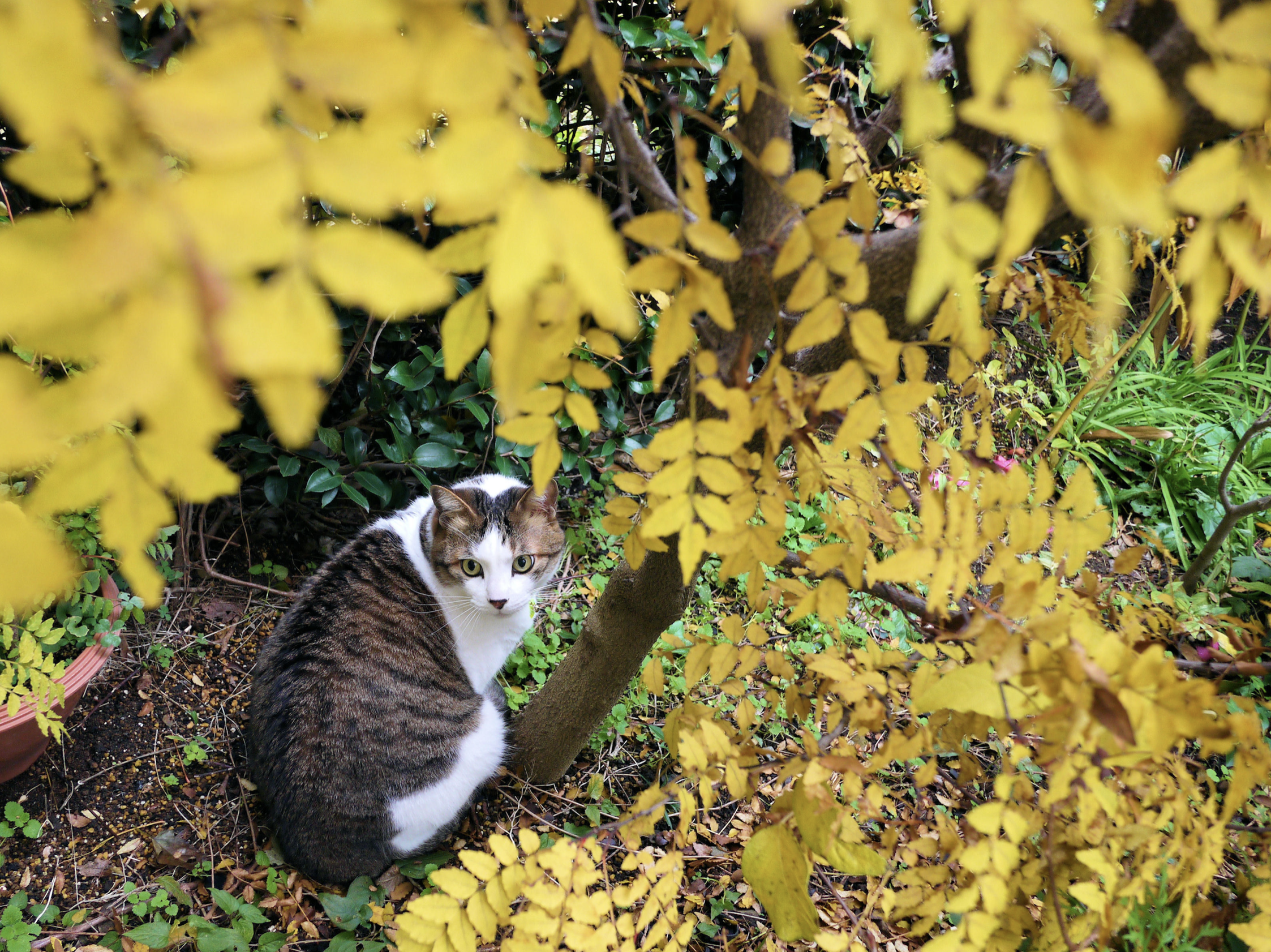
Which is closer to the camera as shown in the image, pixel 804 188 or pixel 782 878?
pixel 804 188

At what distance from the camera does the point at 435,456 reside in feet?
8.82

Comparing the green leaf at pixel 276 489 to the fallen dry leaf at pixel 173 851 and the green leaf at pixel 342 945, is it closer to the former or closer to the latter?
the fallen dry leaf at pixel 173 851

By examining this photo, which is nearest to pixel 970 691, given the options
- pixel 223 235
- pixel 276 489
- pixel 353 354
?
pixel 223 235

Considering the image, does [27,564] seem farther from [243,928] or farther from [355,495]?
[355,495]

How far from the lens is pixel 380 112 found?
0.38 m

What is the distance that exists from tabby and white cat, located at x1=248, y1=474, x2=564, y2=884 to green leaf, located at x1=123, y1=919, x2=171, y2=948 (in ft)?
0.99

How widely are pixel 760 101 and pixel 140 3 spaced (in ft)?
2.41

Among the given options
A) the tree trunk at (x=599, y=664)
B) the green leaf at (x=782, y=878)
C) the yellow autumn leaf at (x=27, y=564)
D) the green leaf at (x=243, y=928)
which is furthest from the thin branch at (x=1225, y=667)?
the green leaf at (x=243, y=928)

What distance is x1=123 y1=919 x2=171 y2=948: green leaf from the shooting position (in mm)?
1565

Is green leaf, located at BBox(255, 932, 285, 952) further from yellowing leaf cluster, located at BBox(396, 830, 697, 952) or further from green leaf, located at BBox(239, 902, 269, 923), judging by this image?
yellowing leaf cluster, located at BBox(396, 830, 697, 952)

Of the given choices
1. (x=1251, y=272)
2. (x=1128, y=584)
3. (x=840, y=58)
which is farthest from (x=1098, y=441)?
(x=1251, y=272)

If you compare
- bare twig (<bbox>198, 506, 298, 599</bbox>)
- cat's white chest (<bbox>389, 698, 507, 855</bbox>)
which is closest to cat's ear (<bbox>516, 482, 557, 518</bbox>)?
cat's white chest (<bbox>389, 698, 507, 855</bbox>)

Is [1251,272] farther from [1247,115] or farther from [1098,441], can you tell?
[1098,441]

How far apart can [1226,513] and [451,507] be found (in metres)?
2.82
